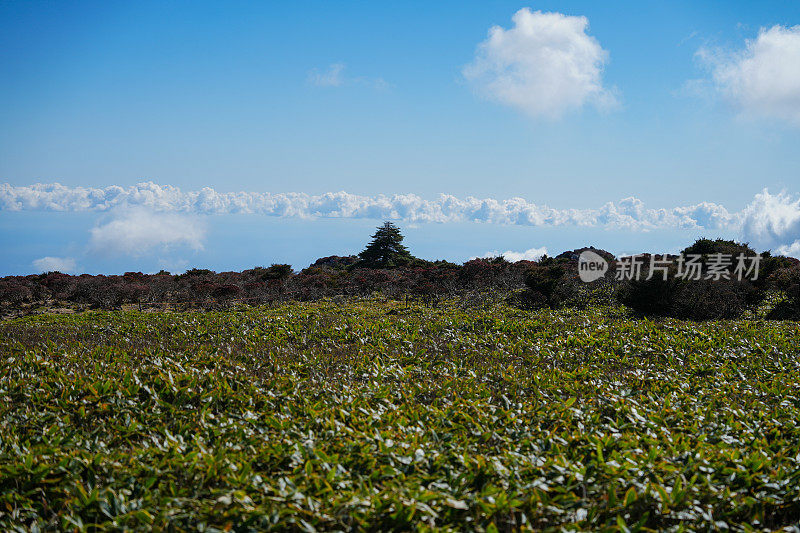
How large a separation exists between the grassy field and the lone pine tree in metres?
23.8

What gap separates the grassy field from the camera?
330cm

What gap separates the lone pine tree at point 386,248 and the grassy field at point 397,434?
2382 centimetres

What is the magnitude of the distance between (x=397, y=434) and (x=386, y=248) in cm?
2866

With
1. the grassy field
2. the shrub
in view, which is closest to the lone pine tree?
the shrub

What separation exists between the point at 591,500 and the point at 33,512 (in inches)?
148

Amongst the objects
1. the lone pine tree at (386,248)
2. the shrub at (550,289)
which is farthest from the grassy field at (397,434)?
the lone pine tree at (386,248)

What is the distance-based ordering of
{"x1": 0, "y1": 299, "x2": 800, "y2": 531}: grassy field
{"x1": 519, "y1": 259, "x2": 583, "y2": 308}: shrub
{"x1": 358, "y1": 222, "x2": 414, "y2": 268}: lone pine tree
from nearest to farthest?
{"x1": 0, "y1": 299, "x2": 800, "y2": 531}: grassy field, {"x1": 519, "y1": 259, "x2": 583, "y2": 308}: shrub, {"x1": 358, "y1": 222, "x2": 414, "y2": 268}: lone pine tree

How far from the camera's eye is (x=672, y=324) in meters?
10.7

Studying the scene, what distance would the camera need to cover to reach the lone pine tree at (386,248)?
32.7 meters

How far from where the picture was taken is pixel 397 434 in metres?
4.45

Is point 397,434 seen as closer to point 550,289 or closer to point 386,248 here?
point 550,289

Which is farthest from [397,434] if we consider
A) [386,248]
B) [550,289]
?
[386,248]

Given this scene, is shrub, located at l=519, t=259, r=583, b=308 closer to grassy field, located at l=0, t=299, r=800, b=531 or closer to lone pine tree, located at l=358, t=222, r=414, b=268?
grassy field, located at l=0, t=299, r=800, b=531

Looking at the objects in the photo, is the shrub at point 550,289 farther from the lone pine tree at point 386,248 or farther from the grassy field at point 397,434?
the lone pine tree at point 386,248
